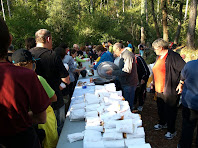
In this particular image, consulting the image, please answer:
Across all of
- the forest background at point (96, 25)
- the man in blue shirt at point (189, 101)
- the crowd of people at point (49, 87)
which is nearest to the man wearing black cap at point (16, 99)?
the crowd of people at point (49, 87)

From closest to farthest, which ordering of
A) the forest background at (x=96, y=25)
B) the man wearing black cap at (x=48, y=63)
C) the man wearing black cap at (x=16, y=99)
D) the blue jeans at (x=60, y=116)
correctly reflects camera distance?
the man wearing black cap at (x=16, y=99) < the man wearing black cap at (x=48, y=63) < the blue jeans at (x=60, y=116) < the forest background at (x=96, y=25)

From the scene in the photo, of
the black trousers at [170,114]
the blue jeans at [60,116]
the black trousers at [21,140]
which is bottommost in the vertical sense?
the black trousers at [170,114]

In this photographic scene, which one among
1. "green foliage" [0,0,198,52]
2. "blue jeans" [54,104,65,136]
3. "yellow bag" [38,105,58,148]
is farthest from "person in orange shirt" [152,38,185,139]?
"green foliage" [0,0,198,52]

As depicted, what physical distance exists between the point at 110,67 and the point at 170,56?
3.42 ft

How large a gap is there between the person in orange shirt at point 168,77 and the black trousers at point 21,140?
7.39 feet

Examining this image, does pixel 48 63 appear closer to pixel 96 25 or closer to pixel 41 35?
pixel 41 35

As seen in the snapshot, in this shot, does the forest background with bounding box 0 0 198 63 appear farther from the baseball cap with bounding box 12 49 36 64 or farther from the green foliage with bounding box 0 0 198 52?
the baseball cap with bounding box 12 49 36 64

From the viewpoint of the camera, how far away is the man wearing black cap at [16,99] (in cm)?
90

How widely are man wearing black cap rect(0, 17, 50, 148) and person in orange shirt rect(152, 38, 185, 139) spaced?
2.18 metres

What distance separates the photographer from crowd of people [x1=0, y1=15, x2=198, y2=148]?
0.93m

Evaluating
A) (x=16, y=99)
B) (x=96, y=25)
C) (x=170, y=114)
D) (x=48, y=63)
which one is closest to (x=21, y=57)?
(x=48, y=63)

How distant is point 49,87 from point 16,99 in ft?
2.66

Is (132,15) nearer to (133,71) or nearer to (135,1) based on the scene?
(135,1)

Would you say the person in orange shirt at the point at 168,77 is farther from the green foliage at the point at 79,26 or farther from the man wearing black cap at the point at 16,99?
the green foliage at the point at 79,26
